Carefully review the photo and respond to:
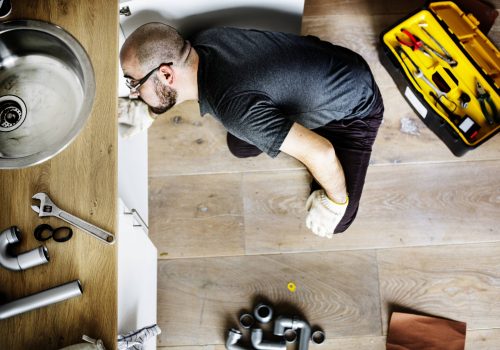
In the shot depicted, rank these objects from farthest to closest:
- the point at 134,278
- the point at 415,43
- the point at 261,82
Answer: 1. the point at 415,43
2. the point at 134,278
3. the point at 261,82

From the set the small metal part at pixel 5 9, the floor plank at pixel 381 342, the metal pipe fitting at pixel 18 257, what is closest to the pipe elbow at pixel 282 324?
the floor plank at pixel 381 342

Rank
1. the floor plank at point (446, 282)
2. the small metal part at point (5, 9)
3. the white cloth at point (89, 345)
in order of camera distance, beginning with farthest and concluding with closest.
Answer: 1. the floor plank at point (446, 282)
2. the small metal part at point (5, 9)
3. the white cloth at point (89, 345)

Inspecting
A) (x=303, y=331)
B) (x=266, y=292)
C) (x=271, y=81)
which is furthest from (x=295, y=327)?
(x=271, y=81)

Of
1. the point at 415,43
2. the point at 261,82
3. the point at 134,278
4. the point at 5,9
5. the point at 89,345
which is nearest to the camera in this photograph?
the point at 89,345

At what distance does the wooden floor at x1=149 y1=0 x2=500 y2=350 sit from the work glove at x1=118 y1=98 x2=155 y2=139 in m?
0.19

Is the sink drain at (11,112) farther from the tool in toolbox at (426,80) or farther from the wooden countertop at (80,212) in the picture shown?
the tool in toolbox at (426,80)

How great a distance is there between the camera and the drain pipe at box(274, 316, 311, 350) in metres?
1.50

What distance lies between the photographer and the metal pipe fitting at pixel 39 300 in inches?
32.4

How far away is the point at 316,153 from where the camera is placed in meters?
1.17

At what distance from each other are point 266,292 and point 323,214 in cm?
35

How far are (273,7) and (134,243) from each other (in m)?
0.81

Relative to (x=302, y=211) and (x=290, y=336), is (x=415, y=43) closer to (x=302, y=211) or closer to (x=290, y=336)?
(x=302, y=211)

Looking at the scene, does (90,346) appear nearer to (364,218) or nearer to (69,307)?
(69,307)

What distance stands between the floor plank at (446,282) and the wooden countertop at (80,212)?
104 centimetres
